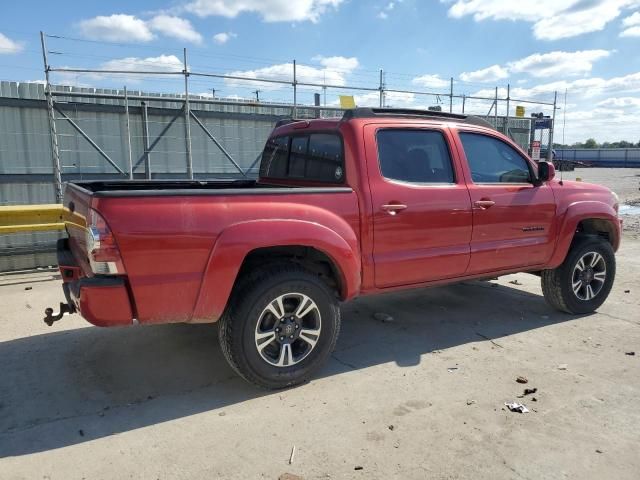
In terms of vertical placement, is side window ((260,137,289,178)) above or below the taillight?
above

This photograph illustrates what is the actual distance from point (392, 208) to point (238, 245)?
1313 millimetres

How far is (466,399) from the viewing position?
11.6 ft

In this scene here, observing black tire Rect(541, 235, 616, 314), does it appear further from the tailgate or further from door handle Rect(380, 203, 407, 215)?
the tailgate

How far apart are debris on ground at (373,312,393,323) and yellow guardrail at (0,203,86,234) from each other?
4111 millimetres

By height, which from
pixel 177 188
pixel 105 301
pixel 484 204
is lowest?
pixel 105 301

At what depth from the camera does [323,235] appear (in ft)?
11.8

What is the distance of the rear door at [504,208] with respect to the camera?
453 cm

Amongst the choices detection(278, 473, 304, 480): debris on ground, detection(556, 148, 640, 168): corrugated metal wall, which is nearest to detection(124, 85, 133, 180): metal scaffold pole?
detection(278, 473, 304, 480): debris on ground

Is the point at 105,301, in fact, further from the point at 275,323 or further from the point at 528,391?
the point at 528,391

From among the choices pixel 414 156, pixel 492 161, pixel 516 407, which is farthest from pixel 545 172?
pixel 516 407

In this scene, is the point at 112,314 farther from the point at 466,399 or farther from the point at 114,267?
the point at 466,399

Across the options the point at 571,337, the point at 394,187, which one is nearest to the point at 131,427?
the point at 394,187

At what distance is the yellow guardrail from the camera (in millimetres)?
6406

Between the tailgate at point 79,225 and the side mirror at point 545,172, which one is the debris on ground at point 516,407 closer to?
the side mirror at point 545,172
